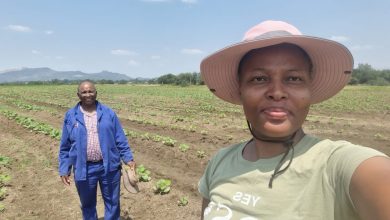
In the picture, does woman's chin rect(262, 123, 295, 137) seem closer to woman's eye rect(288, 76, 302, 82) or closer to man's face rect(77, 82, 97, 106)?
woman's eye rect(288, 76, 302, 82)

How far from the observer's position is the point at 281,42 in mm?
1420

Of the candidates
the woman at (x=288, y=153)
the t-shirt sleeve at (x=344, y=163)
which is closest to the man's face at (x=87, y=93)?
the woman at (x=288, y=153)

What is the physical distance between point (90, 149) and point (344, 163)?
4287 millimetres

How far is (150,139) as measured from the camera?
11.1 m

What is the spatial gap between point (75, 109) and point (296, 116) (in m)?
4.16

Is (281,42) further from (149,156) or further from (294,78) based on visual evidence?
(149,156)

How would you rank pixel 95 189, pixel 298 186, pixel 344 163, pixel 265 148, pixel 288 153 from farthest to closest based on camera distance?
pixel 95 189 → pixel 265 148 → pixel 288 153 → pixel 298 186 → pixel 344 163

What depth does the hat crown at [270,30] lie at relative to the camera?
1396mm

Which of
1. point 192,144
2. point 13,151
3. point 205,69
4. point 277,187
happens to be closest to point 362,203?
point 277,187

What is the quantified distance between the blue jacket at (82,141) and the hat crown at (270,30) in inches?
152

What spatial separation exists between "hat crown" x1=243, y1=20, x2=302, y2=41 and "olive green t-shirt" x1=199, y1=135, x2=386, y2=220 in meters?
0.39

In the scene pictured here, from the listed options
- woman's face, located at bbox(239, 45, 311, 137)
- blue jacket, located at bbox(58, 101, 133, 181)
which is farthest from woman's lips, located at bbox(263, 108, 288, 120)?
blue jacket, located at bbox(58, 101, 133, 181)

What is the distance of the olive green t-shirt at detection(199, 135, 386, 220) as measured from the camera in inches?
44.4

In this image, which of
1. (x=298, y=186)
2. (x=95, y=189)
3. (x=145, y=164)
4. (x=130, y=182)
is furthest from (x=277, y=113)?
(x=145, y=164)
